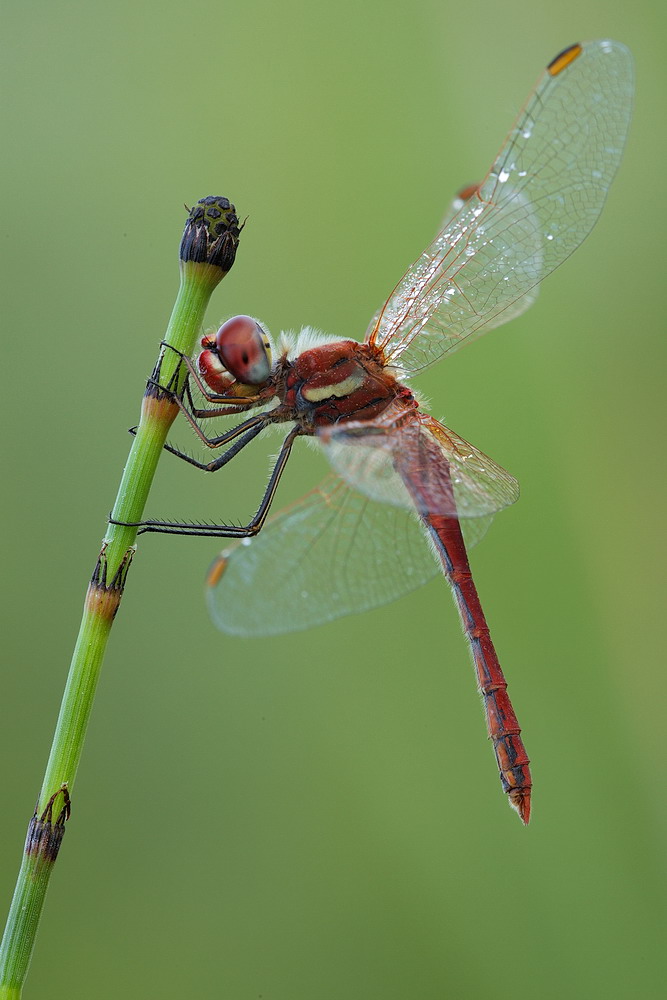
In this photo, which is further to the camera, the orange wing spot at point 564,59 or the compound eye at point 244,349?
the orange wing spot at point 564,59

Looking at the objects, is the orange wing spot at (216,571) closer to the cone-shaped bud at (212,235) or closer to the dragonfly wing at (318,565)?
the dragonfly wing at (318,565)

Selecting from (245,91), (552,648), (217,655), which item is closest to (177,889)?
(217,655)

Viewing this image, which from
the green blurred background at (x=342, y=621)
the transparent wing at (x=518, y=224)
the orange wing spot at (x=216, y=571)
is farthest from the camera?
the green blurred background at (x=342, y=621)

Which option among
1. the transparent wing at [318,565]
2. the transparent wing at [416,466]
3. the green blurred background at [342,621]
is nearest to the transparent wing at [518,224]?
the transparent wing at [416,466]

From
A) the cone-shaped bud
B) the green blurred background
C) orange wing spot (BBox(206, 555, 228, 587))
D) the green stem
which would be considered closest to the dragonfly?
orange wing spot (BBox(206, 555, 228, 587))

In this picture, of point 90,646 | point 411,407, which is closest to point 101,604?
point 90,646

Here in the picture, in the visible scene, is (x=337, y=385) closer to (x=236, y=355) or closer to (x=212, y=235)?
(x=236, y=355)

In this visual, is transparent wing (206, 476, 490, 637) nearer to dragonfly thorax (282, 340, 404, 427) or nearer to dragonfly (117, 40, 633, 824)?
dragonfly (117, 40, 633, 824)
